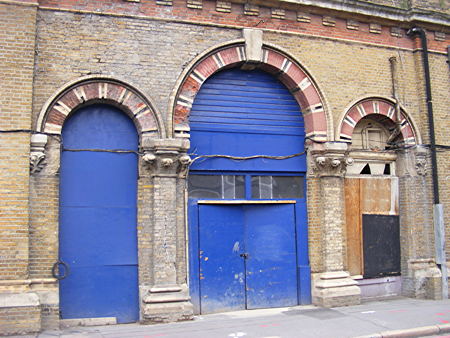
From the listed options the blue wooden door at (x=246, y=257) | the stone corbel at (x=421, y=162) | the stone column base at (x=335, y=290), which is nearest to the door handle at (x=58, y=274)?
the blue wooden door at (x=246, y=257)

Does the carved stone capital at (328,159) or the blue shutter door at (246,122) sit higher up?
the blue shutter door at (246,122)

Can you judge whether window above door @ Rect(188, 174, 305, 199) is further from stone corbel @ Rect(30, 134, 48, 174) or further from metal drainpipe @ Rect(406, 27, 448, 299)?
metal drainpipe @ Rect(406, 27, 448, 299)

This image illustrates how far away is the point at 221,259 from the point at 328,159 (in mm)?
3261

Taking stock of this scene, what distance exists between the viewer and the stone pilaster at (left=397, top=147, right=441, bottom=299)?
11.5 meters

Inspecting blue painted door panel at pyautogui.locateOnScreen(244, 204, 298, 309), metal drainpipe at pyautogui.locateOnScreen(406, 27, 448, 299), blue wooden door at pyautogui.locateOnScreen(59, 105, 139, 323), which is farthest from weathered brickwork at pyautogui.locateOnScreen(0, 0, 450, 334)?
blue painted door panel at pyautogui.locateOnScreen(244, 204, 298, 309)

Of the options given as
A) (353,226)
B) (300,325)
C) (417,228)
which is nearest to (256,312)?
(300,325)

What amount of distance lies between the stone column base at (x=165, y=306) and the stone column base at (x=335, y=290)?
9.66 ft

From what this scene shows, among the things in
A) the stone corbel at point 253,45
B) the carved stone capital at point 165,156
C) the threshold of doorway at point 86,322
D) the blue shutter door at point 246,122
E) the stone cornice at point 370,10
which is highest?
Answer: the stone cornice at point 370,10

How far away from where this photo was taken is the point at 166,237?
9.41 m

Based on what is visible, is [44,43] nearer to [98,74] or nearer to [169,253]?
[98,74]

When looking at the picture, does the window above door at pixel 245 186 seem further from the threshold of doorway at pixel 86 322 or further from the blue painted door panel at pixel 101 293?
the threshold of doorway at pixel 86 322

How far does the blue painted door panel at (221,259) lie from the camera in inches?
395

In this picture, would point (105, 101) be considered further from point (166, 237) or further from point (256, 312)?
point (256, 312)

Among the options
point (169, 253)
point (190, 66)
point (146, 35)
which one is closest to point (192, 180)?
point (169, 253)
